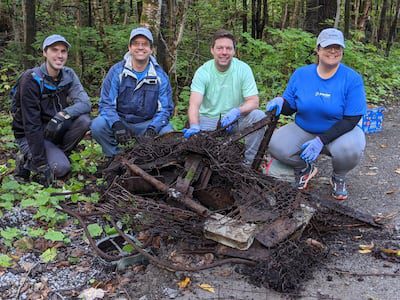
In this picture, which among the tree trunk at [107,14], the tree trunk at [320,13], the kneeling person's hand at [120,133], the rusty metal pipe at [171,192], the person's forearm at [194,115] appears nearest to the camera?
the rusty metal pipe at [171,192]

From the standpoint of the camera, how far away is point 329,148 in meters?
4.31

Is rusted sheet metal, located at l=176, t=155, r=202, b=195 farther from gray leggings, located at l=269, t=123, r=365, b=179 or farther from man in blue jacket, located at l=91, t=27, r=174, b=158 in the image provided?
gray leggings, located at l=269, t=123, r=365, b=179

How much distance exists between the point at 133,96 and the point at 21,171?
137 cm

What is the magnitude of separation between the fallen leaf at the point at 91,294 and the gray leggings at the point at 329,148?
7.62ft

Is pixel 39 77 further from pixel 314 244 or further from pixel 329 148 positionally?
pixel 314 244

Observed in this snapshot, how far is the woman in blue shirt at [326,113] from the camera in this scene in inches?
165

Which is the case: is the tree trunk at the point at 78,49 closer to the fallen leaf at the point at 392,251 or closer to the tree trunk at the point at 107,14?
the tree trunk at the point at 107,14

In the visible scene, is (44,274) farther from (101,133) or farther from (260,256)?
(101,133)

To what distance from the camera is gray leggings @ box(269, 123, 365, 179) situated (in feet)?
13.9

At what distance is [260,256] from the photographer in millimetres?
3113

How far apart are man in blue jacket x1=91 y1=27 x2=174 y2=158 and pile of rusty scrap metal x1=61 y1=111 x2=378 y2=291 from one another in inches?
28.2

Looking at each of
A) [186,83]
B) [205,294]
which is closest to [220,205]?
[205,294]

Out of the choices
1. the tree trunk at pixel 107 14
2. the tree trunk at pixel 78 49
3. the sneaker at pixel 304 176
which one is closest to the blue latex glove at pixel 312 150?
the sneaker at pixel 304 176

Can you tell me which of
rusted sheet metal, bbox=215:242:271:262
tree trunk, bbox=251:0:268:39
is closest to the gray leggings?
rusted sheet metal, bbox=215:242:271:262
